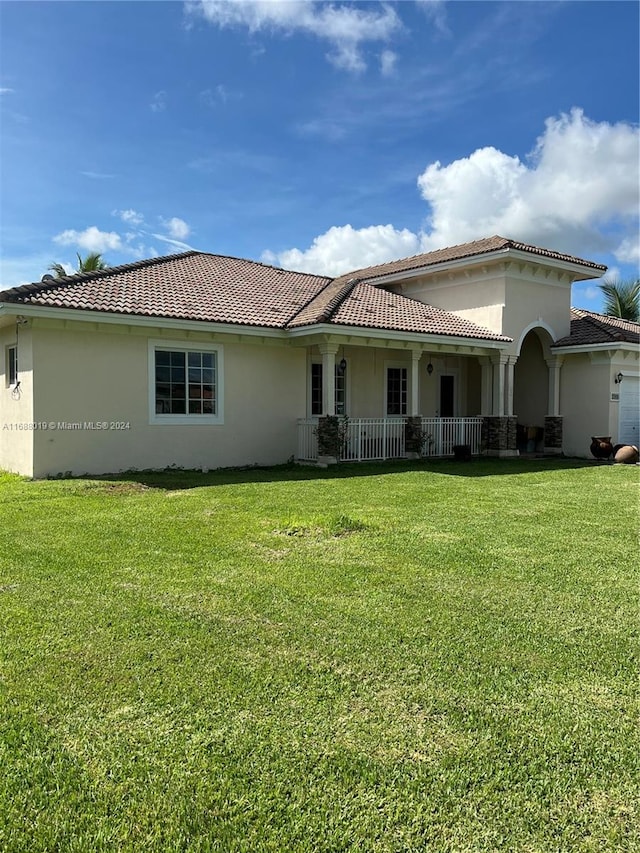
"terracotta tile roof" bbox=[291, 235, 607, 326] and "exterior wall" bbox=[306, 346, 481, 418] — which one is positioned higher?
"terracotta tile roof" bbox=[291, 235, 607, 326]

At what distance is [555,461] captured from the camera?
1722 centimetres

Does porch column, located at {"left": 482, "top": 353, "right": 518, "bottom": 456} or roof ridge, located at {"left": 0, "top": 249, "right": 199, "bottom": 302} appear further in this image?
porch column, located at {"left": 482, "top": 353, "right": 518, "bottom": 456}

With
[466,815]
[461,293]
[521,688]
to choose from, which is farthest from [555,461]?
[466,815]

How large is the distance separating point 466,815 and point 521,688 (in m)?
1.13

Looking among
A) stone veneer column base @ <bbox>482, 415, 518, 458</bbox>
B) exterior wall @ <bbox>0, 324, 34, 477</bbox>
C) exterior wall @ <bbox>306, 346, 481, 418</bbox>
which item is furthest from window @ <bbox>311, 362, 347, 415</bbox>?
exterior wall @ <bbox>0, 324, 34, 477</bbox>

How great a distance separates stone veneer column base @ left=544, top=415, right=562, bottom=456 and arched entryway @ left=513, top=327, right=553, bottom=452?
15.5 inches

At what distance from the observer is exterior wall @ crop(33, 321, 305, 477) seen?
12.1 m

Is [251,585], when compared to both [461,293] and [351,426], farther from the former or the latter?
[461,293]

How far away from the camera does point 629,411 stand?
736 inches

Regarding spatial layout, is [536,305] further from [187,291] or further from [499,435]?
[187,291]

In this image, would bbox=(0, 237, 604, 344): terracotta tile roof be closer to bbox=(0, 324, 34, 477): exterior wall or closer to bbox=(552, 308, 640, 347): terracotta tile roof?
bbox=(552, 308, 640, 347): terracotta tile roof

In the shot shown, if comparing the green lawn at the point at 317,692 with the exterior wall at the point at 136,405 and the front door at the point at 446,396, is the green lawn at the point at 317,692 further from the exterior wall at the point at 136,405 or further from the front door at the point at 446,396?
the front door at the point at 446,396

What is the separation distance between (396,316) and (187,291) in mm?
5566

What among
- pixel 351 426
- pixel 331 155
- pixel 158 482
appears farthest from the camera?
pixel 331 155
